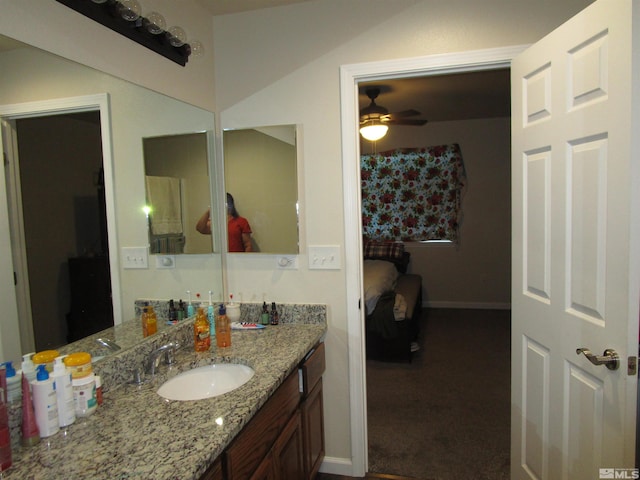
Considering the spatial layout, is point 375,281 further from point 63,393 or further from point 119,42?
point 63,393

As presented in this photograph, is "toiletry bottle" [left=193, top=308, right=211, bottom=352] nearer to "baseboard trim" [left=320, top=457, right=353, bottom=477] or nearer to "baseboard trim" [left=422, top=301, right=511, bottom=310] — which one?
"baseboard trim" [left=320, top=457, right=353, bottom=477]

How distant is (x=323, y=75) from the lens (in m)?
2.06

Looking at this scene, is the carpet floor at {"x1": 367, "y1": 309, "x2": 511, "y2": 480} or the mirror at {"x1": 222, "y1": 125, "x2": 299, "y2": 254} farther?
the carpet floor at {"x1": 367, "y1": 309, "x2": 511, "y2": 480}

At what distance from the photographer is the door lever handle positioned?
129 centimetres

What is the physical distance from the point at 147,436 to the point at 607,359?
1.41 m

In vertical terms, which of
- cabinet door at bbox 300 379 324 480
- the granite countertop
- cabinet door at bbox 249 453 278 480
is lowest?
cabinet door at bbox 300 379 324 480

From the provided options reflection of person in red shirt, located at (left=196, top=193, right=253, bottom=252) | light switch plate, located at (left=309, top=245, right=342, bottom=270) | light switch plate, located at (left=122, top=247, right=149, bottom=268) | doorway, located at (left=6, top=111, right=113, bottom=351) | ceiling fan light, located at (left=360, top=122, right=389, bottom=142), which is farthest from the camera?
ceiling fan light, located at (left=360, top=122, right=389, bottom=142)

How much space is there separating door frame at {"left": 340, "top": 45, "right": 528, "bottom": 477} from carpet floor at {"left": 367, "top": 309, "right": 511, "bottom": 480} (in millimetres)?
346

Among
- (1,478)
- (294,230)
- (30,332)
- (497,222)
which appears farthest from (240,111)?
(497,222)

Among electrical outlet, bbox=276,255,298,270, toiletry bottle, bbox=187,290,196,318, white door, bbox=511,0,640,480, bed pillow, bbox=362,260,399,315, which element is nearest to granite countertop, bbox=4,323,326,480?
toiletry bottle, bbox=187,290,196,318

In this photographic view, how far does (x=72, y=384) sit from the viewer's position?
1185 mm

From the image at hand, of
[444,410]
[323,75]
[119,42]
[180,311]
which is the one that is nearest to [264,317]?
[180,311]

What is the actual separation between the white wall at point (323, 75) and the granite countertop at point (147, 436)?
679 mm

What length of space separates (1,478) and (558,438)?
1.82 m
